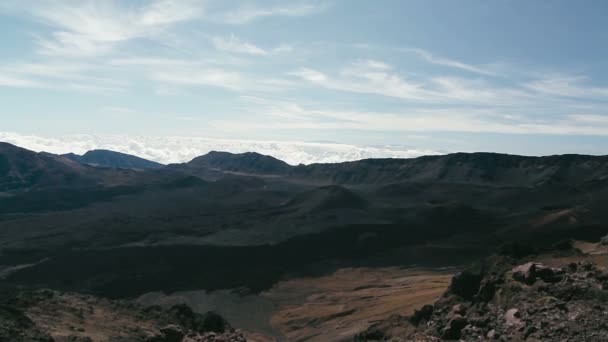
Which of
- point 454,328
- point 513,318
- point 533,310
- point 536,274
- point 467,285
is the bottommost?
point 467,285

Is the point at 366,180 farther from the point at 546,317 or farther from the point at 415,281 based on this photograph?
the point at 546,317

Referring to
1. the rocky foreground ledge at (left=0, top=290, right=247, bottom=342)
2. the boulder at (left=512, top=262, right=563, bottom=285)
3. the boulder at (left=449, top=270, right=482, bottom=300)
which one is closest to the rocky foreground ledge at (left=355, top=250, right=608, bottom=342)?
the boulder at (left=512, top=262, right=563, bottom=285)

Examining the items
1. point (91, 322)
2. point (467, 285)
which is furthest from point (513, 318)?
point (91, 322)

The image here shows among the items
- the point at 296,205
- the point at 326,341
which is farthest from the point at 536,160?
the point at 326,341

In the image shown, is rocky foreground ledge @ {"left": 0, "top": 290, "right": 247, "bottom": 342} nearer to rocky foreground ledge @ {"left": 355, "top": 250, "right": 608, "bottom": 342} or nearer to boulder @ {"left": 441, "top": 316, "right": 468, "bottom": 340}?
boulder @ {"left": 441, "top": 316, "right": 468, "bottom": 340}

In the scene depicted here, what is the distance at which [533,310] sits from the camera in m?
17.5

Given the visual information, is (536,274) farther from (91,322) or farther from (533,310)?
(91,322)

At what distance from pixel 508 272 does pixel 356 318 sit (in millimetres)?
20985

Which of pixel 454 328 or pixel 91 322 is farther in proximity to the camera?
pixel 91 322

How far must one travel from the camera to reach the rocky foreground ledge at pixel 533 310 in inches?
606

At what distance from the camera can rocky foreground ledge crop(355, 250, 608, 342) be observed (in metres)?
15.4

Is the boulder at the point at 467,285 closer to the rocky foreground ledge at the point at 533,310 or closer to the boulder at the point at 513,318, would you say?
the rocky foreground ledge at the point at 533,310

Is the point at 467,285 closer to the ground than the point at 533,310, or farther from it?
closer to the ground

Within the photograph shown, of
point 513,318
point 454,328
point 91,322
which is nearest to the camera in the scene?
point 513,318
